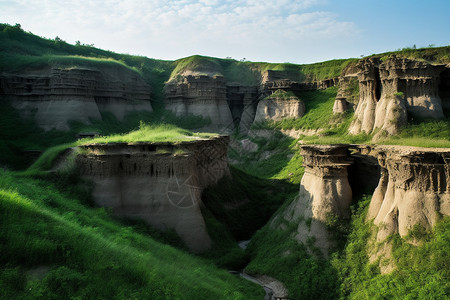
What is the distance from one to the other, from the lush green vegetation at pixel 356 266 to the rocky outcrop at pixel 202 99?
107 feet

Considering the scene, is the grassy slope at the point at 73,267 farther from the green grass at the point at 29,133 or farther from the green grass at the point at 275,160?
the green grass at the point at 275,160

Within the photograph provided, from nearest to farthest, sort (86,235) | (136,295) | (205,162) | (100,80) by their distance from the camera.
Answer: (136,295) < (86,235) < (205,162) < (100,80)

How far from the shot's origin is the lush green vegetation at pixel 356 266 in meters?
11.4

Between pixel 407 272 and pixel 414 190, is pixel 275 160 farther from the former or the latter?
pixel 407 272

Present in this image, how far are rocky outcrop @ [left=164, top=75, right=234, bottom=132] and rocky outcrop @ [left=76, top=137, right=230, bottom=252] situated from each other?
31.1m

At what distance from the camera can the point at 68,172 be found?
18328mm

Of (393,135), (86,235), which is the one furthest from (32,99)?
(393,135)

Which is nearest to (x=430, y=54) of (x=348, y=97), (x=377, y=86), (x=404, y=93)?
(x=348, y=97)

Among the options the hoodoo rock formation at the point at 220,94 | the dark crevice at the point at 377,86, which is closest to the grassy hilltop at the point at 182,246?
the dark crevice at the point at 377,86

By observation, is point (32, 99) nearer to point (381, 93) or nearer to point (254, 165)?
point (254, 165)

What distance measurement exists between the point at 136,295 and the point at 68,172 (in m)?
11.5

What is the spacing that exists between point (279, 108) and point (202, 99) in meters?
11.8

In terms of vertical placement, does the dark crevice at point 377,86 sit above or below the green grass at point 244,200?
above

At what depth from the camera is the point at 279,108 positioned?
45.3m
